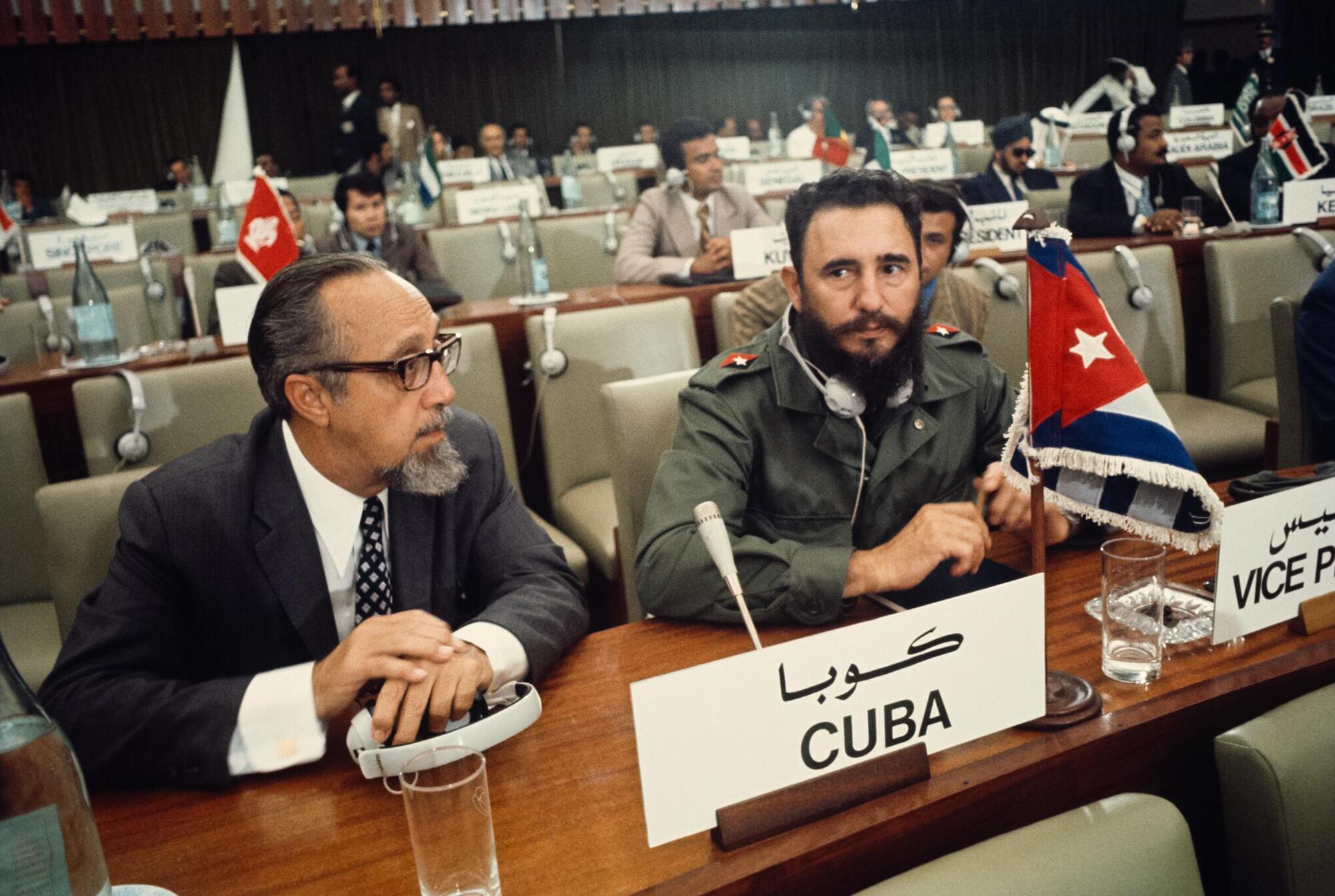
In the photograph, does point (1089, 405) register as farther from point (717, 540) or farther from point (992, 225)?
point (992, 225)

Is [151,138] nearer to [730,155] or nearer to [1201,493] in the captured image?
[730,155]

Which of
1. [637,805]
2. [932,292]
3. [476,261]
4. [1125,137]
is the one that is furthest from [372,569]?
[1125,137]

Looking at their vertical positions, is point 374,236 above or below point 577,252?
above

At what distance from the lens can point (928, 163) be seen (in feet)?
20.0

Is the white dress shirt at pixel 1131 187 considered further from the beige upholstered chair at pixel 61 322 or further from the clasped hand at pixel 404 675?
the clasped hand at pixel 404 675

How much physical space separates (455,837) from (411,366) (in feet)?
2.27

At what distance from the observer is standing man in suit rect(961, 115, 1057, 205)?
17.0ft

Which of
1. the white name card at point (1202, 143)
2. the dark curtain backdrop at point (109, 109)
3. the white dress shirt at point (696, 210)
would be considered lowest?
the white dress shirt at point (696, 210)

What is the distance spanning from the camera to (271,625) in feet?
4.52

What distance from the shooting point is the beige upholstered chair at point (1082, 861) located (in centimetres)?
73

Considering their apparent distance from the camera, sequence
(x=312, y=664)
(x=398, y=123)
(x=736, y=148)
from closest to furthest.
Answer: (x=312, y=664), (x=736, y=148), (x=398, y=123)

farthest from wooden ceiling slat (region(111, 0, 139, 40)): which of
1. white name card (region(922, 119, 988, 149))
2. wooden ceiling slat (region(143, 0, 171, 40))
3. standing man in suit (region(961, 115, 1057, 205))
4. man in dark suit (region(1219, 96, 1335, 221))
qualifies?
man in dark suit (region(1219, 96, 1335, 221))

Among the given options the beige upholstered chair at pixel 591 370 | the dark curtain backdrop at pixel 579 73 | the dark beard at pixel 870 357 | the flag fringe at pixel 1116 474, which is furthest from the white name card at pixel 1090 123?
the flag fringe at pixel 1116 474

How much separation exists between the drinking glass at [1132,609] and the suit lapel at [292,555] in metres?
0.99
